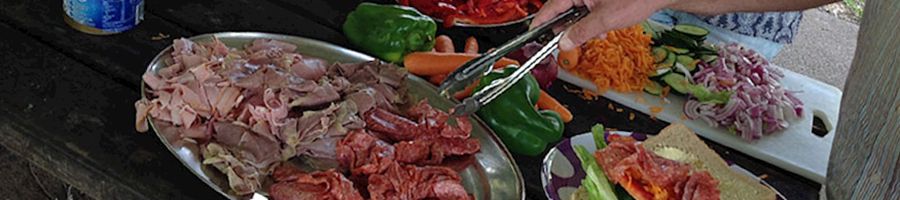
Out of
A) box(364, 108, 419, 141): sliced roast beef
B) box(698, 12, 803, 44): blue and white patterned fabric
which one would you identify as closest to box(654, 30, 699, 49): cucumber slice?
box(698, 12, 803, 44): blue and white patterned fabric

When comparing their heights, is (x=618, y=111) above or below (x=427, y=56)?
below

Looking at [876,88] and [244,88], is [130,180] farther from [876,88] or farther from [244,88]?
[876,88]

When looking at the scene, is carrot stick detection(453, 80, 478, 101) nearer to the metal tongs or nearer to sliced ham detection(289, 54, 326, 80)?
the metal tongs

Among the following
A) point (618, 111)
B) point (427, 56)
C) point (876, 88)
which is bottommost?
point (618, 111)

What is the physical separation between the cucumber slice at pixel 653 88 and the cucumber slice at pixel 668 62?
0.05 metres

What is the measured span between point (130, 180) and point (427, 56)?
0.88m

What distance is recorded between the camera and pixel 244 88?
6.81ft

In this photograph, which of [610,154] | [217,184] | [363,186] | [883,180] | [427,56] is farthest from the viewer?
[427,56]

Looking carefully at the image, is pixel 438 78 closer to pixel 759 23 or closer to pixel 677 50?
pixel 677 50

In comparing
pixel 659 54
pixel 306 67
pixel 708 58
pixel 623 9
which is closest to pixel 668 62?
pixel 659 54

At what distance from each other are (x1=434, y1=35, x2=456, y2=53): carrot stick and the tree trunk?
43.3 inches

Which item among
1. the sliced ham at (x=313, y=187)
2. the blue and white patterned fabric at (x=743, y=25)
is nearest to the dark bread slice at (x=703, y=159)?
the sliced ham at (x=313, y=187)

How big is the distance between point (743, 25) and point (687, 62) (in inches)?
30.7

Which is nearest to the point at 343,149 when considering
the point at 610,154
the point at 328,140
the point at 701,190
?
the point at 328,140
